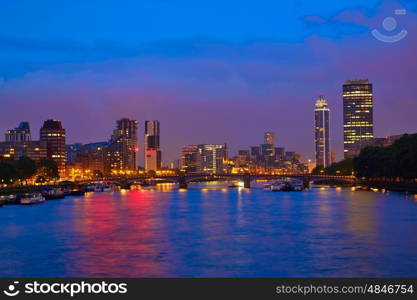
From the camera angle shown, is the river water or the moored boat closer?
the river water

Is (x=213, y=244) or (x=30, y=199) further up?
(x=30, y=199)

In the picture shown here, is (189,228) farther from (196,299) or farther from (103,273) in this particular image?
(196,299)

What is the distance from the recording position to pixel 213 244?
50625 mm

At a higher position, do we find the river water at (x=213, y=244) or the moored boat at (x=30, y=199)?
the moored boat at (x=30, y=199)

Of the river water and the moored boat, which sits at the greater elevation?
the moored boat

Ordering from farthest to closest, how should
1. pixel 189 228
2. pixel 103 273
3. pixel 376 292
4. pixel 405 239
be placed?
pixel 189 228
pixel 405 239
pixel 103 273
pixel 376 292

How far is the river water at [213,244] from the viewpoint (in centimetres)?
3953

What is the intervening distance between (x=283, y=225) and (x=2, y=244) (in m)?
24.7

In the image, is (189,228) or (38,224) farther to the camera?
(38,224)

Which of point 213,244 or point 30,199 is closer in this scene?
point 213,244

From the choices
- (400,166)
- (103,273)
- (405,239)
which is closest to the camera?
(103,273)

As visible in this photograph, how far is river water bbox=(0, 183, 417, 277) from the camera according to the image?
39.5 meters

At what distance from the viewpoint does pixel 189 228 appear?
62.7 meters

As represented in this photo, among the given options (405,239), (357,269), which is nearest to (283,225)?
(405,239)
